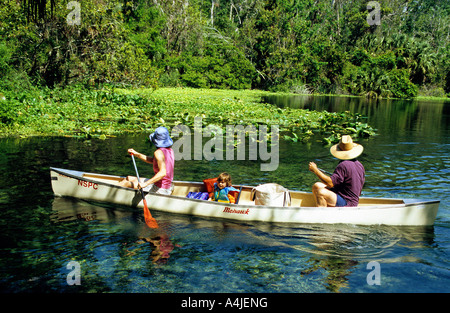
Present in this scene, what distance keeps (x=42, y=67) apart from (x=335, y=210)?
17.3 meters

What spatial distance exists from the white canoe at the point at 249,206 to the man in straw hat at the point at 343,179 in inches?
7.5

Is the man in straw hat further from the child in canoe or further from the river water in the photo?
the child in canoe

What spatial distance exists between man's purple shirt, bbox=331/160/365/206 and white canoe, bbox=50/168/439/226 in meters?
0.21

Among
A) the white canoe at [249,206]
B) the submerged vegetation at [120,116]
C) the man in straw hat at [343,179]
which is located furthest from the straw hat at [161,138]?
the submerged vegetation at [120,116]

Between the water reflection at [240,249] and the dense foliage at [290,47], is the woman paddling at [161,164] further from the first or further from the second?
the dense foliage at [290,47]

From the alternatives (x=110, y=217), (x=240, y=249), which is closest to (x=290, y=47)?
(x=110, y=217)

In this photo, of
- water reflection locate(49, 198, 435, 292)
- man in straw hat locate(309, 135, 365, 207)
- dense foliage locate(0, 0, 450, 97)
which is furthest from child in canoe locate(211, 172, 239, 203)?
dense foliage locate(0, 0, 450, 97)

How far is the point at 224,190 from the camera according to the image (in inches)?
308

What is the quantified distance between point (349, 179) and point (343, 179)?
0.33 ft

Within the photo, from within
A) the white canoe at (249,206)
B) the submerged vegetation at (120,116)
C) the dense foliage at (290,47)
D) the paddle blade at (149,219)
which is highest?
the dense foliage at (290,47)

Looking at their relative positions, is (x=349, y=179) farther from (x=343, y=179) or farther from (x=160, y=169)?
(x=160, y=169)

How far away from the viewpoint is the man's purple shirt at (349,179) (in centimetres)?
676

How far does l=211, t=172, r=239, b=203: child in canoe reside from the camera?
7.80 meters

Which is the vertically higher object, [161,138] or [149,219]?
[161,138]
